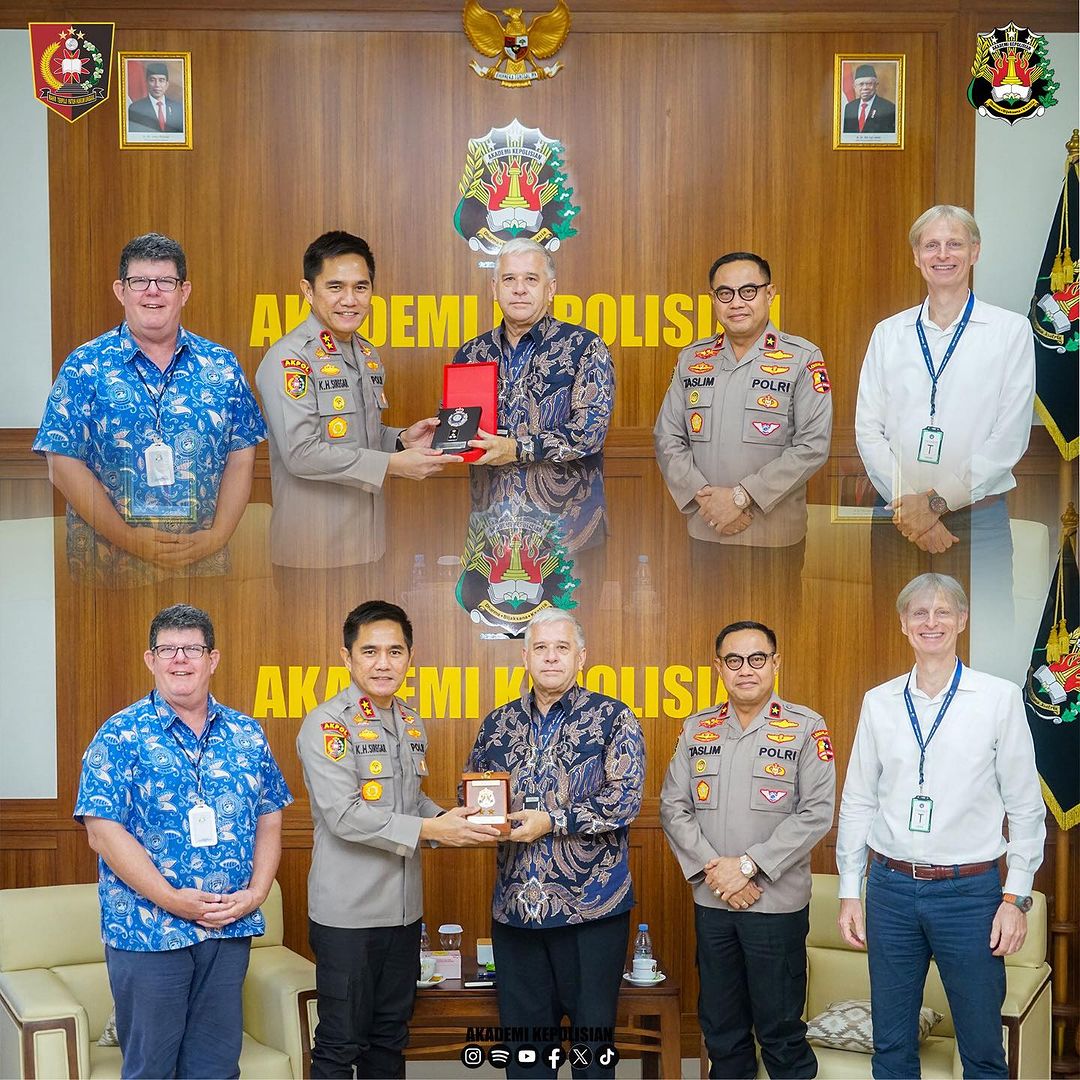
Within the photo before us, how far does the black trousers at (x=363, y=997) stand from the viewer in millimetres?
3500

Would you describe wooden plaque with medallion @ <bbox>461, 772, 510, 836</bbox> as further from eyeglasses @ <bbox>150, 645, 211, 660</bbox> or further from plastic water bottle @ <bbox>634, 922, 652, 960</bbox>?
eyeglasses @ <bbox>150, 645, 211, 660</bbox>

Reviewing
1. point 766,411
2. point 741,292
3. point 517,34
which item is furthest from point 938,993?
point 517,34

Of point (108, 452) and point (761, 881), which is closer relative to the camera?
point (761, 881)

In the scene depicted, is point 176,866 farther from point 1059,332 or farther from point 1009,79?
point 1009,79

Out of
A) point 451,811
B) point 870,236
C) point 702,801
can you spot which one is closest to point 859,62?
point 870,236

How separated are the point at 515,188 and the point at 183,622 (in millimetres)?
1557

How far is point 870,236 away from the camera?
388 centimetres

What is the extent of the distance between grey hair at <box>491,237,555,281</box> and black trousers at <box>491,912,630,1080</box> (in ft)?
6.02

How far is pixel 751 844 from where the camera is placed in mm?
3576

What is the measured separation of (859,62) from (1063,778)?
7.09 ft

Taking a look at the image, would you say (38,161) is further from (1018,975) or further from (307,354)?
(1018,975)

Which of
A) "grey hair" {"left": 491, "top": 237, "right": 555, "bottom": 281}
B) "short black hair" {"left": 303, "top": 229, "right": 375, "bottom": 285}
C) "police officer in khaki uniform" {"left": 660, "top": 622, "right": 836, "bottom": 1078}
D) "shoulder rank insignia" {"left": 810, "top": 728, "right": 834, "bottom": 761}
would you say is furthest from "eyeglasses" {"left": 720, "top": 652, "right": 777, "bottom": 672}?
"short black hair" {"left": 303, "top": 229, "right": 375, "bottom": 285}

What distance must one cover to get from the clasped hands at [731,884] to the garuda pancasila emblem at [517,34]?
90.1 inches

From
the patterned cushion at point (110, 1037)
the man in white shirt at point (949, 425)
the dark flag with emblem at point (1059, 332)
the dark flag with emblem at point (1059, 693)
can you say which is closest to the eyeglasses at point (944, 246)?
the man in white shirt at point (949, 425)
